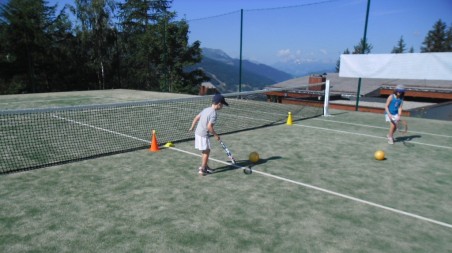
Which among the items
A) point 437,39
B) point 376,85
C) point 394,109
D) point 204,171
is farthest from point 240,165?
point 437,39

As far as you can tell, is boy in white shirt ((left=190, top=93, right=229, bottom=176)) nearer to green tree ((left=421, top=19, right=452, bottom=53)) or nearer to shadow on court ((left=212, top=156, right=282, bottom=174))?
shadow on court ((left=212, top=156, right=282, bottom=174))

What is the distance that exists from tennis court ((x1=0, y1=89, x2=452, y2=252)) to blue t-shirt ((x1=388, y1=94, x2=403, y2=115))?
5.04ft

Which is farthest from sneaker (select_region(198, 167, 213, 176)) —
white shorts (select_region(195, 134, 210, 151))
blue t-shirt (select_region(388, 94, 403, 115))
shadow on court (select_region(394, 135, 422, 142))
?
shadow on court (select_region(394, 135, 422, 142))

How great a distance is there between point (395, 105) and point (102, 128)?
985 cm

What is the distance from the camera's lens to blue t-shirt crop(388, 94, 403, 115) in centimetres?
1030

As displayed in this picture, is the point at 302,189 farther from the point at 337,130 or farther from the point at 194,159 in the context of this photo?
the point at 337,130

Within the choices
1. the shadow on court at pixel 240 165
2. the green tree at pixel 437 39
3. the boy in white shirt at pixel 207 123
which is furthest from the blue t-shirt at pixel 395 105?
the green tree at pixel 437 39

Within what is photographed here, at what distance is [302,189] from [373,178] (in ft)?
6.07

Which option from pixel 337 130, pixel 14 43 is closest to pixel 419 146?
pixel 337 130

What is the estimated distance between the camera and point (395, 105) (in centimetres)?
1032

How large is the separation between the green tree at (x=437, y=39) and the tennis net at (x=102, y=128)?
8682 centimetres

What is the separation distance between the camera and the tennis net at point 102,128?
8594 millimetres

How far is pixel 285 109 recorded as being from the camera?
57.6 ft

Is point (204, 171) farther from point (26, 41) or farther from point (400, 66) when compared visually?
point (26, 41)
